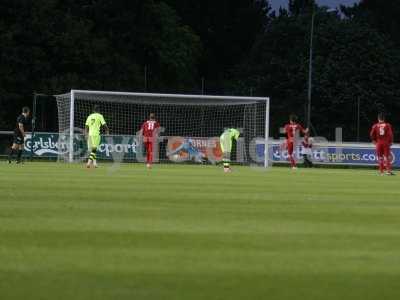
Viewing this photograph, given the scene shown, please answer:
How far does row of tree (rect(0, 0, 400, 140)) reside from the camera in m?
54.6

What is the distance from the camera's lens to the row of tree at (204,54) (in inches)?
2151

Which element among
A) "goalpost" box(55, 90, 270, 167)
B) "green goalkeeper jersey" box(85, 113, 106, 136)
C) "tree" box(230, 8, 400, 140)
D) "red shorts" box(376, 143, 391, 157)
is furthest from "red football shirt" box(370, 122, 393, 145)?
"tree" box(230, 8, 400, 140)

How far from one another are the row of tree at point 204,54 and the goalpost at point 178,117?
12.5 feet

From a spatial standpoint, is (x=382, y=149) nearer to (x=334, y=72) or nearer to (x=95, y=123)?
(x=95, y=123)

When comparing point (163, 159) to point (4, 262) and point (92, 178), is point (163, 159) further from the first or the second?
point (4, 262)

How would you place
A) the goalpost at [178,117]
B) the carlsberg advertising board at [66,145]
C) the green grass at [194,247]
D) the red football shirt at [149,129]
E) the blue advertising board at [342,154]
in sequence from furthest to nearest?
1. the blue advertising board at [342,154]
2. the goalpost at [178,117]
3. the carlsberg advertising board at [66,145]
4. the red football shirt at [149,129]
5. the green grass at [194,247]

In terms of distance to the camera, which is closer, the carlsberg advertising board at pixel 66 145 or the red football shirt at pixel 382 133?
the red football shirt at pixel 382 133

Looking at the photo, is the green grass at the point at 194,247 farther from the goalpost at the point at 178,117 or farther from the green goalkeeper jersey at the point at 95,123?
the goalpost at the point at 178,117

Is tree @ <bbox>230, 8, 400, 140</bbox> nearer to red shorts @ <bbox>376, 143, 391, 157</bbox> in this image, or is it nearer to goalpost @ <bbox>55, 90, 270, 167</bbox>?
goalpost @ <bbox>55, 90, 270, 167</bbox>

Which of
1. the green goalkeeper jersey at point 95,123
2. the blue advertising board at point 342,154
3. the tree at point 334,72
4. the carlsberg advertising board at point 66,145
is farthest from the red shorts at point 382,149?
the tree at point 334,72

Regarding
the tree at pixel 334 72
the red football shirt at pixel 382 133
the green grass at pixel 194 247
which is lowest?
the green grass at pixel 194 247

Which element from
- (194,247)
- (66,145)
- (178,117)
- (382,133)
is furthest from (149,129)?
(194,247)

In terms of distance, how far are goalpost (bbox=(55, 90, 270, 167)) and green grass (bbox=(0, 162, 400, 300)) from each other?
2604 cm

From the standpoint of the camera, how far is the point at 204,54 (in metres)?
81.0
